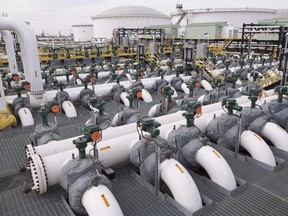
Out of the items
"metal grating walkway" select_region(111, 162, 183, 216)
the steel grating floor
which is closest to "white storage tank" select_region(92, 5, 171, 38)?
the steel grating floor

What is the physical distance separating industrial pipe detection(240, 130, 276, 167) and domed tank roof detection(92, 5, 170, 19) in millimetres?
47465

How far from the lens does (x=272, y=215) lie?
441cm

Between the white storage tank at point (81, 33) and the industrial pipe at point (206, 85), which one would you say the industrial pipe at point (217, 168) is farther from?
the white storage tank at point (81, 33)

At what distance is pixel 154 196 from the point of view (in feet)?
16.2

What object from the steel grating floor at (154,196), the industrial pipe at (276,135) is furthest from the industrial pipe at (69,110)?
the industrial pipe at (276,135)

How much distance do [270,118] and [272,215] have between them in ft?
10.8

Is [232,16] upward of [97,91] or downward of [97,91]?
upward

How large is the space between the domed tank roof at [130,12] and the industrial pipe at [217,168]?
48.3m

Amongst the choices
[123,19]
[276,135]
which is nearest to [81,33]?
[123,19]

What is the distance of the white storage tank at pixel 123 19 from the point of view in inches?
1957

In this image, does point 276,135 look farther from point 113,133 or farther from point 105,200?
point 105,200

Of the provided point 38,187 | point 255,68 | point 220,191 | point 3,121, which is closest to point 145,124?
point 220,191

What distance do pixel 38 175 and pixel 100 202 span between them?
1538mm

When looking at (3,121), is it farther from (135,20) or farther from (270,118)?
(135,20)
